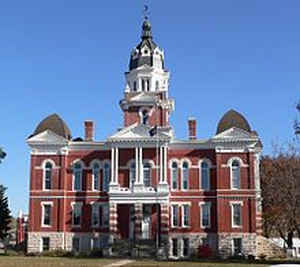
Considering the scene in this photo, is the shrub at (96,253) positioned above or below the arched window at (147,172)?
below

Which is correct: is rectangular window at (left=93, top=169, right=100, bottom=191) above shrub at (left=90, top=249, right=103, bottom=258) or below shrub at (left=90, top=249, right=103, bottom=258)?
above

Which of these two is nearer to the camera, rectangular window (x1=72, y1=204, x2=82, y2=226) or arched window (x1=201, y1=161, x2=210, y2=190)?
arched window (x1=201, y1=161, x2=210, y2=190)

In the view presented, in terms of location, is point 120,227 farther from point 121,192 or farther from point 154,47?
point 154,47

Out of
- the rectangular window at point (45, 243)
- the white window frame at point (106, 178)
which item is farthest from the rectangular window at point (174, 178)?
the rectangular window at point (45, 243)

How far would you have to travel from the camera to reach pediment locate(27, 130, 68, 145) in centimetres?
5409

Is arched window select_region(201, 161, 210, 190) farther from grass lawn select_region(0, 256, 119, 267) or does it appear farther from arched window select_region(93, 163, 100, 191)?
grass lawn select_region(0, 256, 119, 267)

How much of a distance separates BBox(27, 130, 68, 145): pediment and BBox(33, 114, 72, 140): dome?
550 millimetres

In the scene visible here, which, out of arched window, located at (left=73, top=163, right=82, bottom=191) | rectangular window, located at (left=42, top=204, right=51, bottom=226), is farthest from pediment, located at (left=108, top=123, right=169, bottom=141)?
rectangular window, located at (left=42, top=204, right=51, bottom=226)

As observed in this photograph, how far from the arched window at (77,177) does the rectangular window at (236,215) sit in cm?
1446

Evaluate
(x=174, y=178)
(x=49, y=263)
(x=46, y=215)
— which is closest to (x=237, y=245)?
(x=174, y=178)

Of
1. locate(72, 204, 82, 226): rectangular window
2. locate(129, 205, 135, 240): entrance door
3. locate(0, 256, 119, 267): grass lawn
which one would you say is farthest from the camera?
locate(72, 204, 82, 226): rectangular window

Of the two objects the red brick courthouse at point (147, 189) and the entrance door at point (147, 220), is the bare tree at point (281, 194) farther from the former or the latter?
the entrance door at point (147, 220)

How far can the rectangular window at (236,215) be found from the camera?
5190 cm

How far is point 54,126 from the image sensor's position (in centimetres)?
5522
